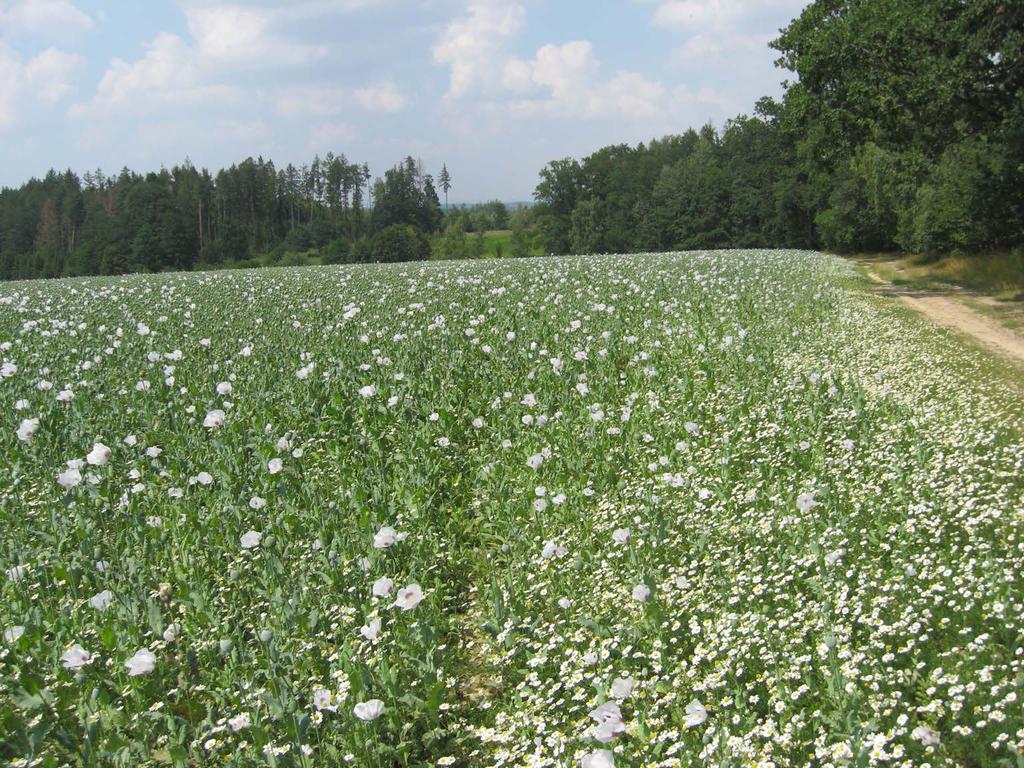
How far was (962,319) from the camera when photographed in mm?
19359

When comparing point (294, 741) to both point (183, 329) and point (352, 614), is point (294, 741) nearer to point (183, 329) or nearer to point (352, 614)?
point (352, 614)

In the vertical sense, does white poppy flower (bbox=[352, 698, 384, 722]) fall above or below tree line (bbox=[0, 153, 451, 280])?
below

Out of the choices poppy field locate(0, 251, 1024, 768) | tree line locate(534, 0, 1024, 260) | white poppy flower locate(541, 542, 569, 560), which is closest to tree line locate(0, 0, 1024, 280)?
tree line locate(534, 0, 1024, 260)

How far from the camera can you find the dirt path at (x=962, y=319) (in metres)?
15.1

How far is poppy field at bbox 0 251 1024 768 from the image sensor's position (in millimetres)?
3975

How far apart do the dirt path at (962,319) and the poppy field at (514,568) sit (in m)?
4.38

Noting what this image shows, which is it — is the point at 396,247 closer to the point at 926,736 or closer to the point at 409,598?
the point at 409,598

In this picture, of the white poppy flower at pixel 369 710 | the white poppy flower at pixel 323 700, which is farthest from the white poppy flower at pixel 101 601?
the white poppy flower at pixel 369 710

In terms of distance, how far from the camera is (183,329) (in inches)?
623

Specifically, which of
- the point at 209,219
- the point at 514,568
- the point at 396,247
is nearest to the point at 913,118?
the point at 514,568

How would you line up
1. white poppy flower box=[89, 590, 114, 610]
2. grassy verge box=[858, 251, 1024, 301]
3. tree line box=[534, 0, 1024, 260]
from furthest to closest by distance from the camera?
grassy verge box=[858, 251, 1024, 301], tree line box=[534, 0, 1024, 260], white poppy flower box=[89, 590, 114, 610]

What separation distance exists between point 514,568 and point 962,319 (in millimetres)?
17513

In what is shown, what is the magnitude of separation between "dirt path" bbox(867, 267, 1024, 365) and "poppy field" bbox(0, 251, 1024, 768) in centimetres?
438

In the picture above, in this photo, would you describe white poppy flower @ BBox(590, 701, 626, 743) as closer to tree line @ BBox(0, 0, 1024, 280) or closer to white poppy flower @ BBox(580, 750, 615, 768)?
white poppy flower @ BBox(580, 750, 615, 768)
